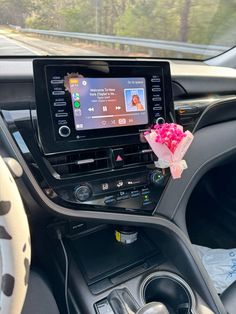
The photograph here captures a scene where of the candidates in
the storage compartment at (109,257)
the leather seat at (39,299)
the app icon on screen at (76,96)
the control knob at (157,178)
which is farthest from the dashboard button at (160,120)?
the leather seat at (39,299)

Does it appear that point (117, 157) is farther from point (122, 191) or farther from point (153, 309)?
point (153, 309)

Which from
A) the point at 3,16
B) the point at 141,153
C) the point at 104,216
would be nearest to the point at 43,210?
the point at 104,216

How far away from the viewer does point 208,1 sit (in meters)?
1.78

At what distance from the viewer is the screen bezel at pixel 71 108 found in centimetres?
105

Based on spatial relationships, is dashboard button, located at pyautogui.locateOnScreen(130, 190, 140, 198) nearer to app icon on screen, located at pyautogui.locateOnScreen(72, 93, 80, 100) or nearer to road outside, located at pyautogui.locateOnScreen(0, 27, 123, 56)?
app icon on screen, located at pyautogui.locateOnScreen(72, 93, 80, 100)

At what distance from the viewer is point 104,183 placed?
1.15 meters

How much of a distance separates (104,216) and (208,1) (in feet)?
3.89

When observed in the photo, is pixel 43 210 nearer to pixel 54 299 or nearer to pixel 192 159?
pixel 54 299

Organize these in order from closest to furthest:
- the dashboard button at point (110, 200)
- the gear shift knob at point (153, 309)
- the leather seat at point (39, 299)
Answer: the gear shift knob at point (153, 309), the dashboard button at point (110, 200), the leather seat at point (39, 299)

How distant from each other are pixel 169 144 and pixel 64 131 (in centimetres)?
31

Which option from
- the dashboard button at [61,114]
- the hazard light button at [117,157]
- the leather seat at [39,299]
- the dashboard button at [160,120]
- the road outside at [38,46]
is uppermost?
the road outside at [38,46]

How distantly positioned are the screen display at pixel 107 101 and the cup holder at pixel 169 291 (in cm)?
49

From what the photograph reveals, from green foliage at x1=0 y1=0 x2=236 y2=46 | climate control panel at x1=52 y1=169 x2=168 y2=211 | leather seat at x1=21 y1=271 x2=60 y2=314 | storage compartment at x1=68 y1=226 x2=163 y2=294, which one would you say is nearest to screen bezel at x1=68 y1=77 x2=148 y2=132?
climate control panel at x1=52 y1=169 x2=168 y2=211

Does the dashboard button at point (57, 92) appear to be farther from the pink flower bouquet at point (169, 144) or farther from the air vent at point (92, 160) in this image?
the pink flower bouquet at point (169, 144)
